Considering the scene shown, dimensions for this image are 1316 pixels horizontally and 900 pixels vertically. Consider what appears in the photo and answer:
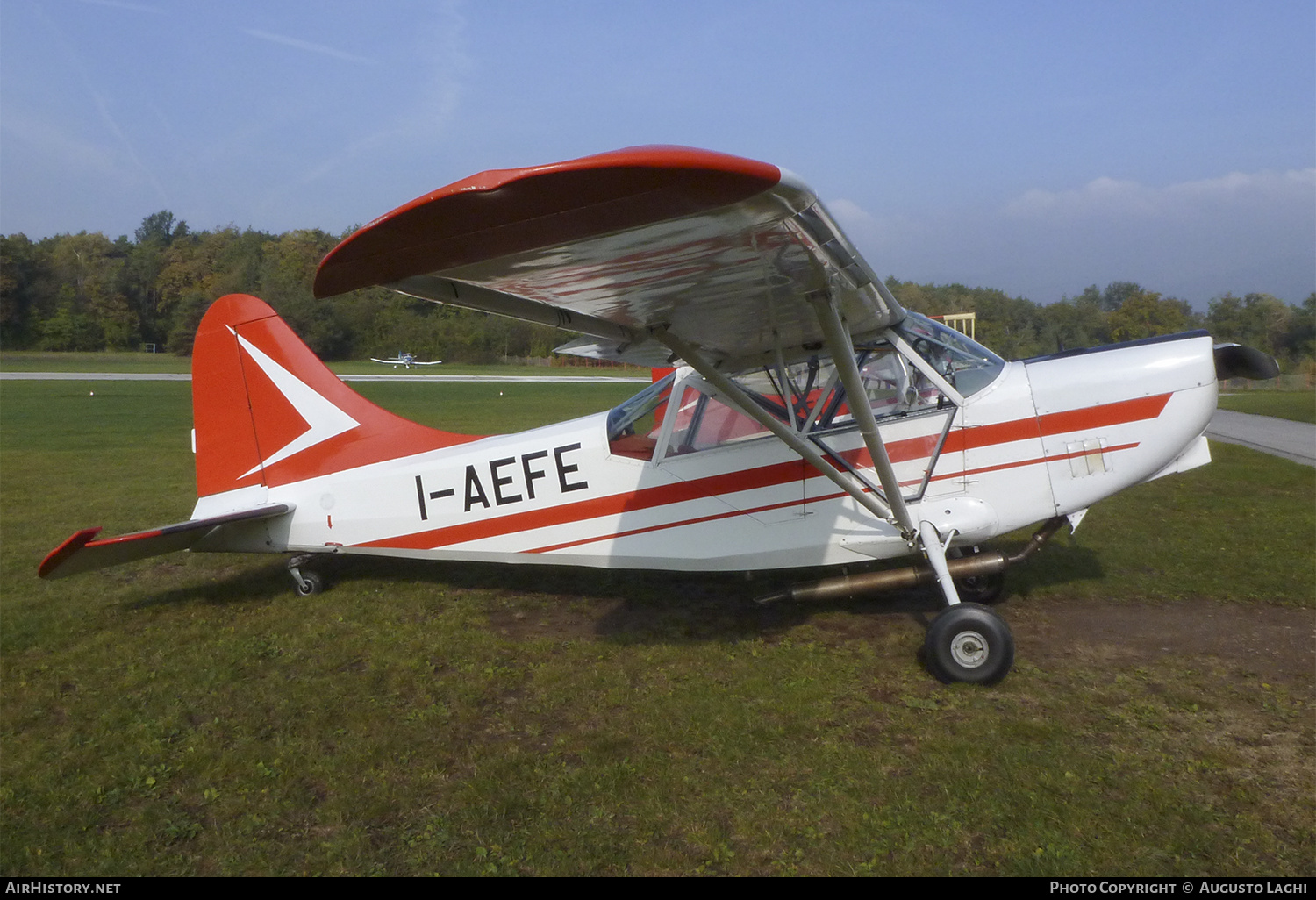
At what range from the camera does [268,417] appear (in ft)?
20.9

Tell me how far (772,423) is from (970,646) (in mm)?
1619

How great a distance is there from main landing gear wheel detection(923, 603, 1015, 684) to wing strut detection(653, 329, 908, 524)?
0.71m

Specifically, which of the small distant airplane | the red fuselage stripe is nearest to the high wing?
the red fuselage stripe

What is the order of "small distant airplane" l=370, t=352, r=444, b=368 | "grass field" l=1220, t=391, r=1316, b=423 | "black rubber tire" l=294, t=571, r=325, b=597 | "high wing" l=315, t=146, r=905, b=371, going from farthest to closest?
"small distant airplane" l=370, t=352, r=444, b=368 → "grass field" l=1220, t=391, r=1316, b=423 → "black rubber tire" l=294, t=571, r=325, b=597 → "high wing" l=315, t=146, r=905, b=371

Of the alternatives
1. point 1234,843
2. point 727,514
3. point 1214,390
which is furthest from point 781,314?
point 1234,843

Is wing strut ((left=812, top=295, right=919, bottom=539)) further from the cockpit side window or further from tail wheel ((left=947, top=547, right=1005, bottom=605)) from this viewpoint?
the cockpit side window

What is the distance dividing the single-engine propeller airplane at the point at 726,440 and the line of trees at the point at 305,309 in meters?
38.3

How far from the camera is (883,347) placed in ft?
17.1

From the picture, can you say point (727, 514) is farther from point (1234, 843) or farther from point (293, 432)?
point (293, 432)

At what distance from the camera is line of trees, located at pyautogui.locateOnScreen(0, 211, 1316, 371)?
48781 mm

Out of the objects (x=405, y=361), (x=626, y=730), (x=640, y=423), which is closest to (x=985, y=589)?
(x=640, y=423)

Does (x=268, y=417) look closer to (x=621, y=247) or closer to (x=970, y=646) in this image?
(x=621, y=247)

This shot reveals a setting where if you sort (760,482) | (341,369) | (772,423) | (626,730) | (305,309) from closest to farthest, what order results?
(626,730)
(772,423)
(760,482)
(341,369)
(305,309)

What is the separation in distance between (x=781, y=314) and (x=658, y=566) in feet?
6.56
